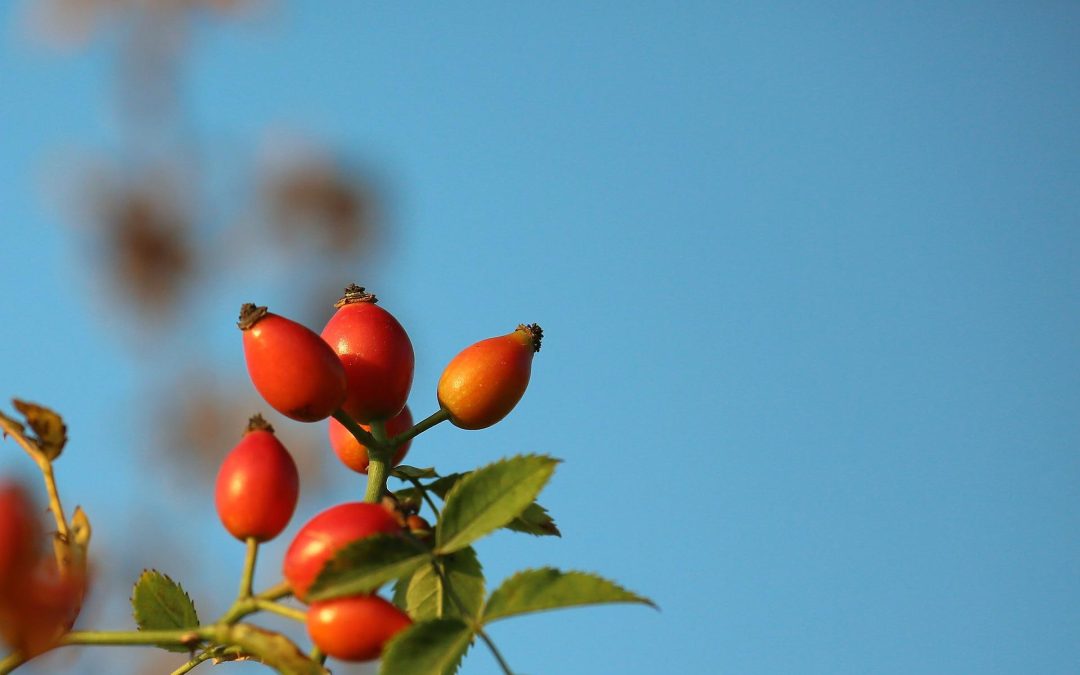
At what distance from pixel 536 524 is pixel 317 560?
38 centimetres

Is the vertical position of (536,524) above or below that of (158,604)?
above

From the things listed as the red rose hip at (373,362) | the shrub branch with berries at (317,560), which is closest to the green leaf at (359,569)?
the shrub branch with berries at (317,560)

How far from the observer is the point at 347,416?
3.85 feet

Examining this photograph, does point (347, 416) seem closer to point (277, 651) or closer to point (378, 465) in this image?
point (378, 465)

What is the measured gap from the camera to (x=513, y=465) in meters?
0.96

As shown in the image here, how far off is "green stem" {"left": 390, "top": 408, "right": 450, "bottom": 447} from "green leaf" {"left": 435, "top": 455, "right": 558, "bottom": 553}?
0.23 metres

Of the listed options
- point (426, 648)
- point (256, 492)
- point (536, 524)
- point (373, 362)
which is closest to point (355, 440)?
point (373, 362)

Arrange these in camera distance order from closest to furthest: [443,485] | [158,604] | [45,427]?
[45,427], [158,604], [443,485]

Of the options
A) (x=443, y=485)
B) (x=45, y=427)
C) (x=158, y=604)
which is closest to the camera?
(x=45, y=427)

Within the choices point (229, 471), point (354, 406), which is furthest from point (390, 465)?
point (229, 471)

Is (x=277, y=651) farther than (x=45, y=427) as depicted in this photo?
No

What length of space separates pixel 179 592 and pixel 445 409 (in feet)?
1.11

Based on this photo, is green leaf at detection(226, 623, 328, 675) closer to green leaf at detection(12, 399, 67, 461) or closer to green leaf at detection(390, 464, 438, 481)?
green leaf at detection(12, 399, 67, 461)

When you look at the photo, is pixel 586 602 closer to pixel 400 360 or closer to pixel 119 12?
pixel 400 360
